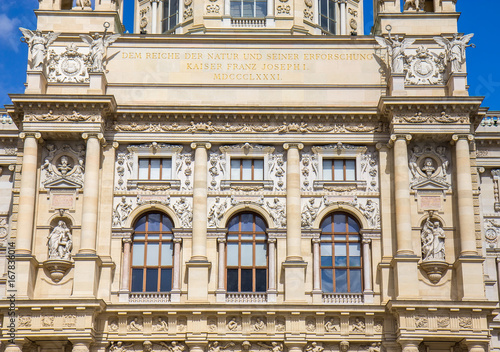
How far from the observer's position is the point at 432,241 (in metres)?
33.7

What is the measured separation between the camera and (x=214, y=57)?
120 feet

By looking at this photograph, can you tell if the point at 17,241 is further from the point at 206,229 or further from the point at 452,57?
the point at 452,57

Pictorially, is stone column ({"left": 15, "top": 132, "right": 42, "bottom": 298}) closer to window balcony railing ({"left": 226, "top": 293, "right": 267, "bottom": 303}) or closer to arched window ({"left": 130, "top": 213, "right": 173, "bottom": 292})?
arched window ({"left": 130, "top": 213, "right": 173, "bottom": 292})

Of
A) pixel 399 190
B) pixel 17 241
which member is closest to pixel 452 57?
pixel 399 190

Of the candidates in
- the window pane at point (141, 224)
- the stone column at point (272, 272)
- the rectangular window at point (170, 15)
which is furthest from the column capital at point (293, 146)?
the rectangular window at point (170, 15)

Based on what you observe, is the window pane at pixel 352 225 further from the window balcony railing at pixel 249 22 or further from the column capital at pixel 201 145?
the window balcony railing at pixel 249 22

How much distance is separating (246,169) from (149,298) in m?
5.52

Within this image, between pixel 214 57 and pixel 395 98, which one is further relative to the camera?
pixel 214 57

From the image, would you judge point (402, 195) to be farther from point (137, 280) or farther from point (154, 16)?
point (154, 16)

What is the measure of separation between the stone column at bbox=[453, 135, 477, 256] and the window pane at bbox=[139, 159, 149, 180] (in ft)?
34.1

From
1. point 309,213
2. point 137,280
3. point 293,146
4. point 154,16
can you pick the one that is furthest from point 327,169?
point 154,16

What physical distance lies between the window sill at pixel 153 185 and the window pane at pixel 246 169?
224cm

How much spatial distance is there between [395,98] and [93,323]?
40.2ft

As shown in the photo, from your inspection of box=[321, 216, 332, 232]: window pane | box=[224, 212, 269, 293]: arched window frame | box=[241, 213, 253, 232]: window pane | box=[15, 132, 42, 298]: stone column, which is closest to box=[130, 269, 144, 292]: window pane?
box=[224, 212, 269, 293]: arched window frame
